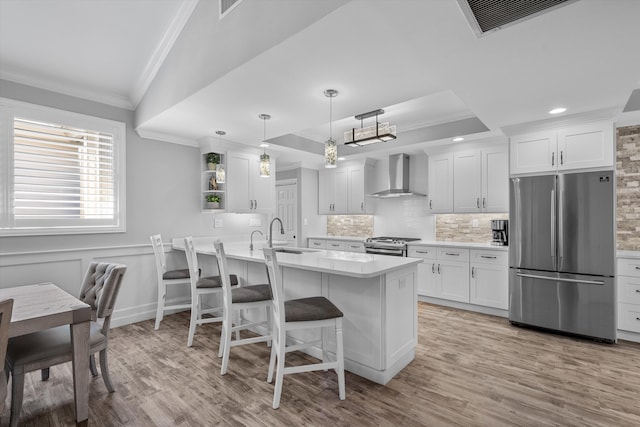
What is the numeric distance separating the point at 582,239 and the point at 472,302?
153 cm

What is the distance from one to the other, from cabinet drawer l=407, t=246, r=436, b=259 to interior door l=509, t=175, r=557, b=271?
1075mm

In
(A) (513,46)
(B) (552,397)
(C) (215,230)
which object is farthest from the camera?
(C) (215,230)

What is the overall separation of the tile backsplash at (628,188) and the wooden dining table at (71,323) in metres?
5.31

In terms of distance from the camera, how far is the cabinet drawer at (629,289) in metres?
3.27

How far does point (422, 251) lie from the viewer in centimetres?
481

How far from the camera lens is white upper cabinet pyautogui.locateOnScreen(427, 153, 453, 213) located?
4855 millimetres

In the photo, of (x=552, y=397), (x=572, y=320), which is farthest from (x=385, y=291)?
(x=572, y=320)

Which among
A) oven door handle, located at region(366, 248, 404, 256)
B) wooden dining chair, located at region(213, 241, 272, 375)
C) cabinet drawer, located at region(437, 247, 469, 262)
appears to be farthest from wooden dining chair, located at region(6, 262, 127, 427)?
cabinet drawer, located at region(437, 247, 469, 262)

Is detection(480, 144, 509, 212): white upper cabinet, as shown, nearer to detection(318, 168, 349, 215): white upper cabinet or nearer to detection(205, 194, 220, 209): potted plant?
detection(318, 168, 349, 215): white upper cabinet

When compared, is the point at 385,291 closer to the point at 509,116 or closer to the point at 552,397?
the point at 552,397

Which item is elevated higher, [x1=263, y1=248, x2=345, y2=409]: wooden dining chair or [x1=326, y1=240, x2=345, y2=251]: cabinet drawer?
[x1=326, y1=240, x2=345, y2=251]: cabinet drawer

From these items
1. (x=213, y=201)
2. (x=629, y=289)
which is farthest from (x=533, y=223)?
(x=213, y=201)

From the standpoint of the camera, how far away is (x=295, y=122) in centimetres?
370

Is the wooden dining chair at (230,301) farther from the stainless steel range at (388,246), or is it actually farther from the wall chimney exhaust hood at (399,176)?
the wall chimney exhaust hood at (399,176)
